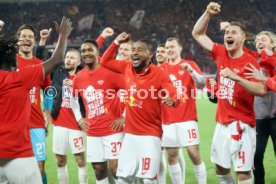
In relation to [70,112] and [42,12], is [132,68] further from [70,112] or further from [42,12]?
[42,12]

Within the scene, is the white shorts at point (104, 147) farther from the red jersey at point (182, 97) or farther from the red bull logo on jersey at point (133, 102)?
the red jersey at point (182, 97)

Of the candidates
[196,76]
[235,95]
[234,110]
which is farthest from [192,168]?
Result: [235,95]

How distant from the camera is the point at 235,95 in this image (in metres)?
5.90

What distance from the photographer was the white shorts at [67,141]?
7414 millimetres

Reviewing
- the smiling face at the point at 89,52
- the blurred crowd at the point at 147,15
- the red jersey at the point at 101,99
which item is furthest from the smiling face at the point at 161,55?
the blurred crowd at the point at 147,15

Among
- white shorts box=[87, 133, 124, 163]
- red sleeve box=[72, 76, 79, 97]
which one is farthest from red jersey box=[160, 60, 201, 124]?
red sleeve box=[72, 76, 79, 97]

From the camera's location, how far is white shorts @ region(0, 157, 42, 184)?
4.39m

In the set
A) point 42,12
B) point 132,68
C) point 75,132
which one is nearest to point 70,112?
point 75,132

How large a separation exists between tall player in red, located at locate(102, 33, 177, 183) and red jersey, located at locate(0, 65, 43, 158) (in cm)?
169

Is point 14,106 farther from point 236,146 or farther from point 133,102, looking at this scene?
point 236,146

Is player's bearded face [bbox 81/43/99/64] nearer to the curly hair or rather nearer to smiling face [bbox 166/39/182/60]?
smiling face [bbox 166/39/182/60]

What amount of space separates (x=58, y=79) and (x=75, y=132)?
34.8 inches

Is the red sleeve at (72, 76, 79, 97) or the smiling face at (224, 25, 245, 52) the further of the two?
the red sleeve at (72, 76, 79, 97)

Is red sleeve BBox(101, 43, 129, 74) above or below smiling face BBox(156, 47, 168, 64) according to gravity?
below
